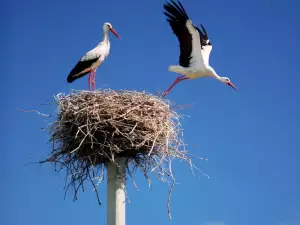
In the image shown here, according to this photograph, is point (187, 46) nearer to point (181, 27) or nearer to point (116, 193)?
point (181, 27)

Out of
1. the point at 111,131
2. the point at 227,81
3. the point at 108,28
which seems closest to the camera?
the point at 111,131

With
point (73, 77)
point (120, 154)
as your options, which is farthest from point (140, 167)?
point (73, 77)

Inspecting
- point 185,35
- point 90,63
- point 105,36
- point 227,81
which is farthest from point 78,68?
point 227,81

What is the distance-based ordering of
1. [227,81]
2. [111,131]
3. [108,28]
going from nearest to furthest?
[111,131], [108,28], [227,81]

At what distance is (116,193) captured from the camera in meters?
7.48

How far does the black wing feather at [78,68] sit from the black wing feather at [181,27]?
5.74 feet

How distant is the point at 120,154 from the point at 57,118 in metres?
0.96

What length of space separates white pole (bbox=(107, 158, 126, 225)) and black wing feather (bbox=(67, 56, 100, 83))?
7.41ft

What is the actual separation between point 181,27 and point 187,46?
36cm

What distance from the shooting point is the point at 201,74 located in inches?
426

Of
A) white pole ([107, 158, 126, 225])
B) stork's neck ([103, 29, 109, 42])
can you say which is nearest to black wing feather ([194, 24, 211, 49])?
stork's neck ([103, 29, 109, 42])

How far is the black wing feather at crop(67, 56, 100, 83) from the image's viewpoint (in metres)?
9.41

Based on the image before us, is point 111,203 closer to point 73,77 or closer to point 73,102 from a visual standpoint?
point 73,102

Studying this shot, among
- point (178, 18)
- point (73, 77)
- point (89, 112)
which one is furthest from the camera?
point (178, 18)
